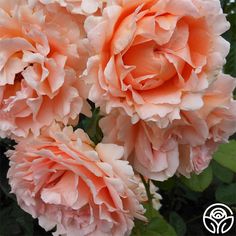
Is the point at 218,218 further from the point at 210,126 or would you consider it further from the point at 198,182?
the point at 210,126

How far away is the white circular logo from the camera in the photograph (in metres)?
1.40

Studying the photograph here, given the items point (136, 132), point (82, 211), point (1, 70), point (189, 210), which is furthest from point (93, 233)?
point (189, 210)

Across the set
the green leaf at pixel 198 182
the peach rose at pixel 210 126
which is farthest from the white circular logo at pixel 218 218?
the peach rose at pixel 210 126

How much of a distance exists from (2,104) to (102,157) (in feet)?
0.56

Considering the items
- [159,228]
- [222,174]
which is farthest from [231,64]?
[159,228]

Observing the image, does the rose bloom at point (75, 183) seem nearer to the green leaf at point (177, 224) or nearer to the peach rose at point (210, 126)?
the peach rose at point (210, 126)

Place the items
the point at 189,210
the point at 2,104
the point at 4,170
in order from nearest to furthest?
the point at 2,104
the point at 4,170
the point at 189,210

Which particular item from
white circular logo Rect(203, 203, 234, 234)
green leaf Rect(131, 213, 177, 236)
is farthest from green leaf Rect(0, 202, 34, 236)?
white circular logo Rect(203, 203, 234, 234)

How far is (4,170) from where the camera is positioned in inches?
47.4

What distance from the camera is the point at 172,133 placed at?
2.80 feet

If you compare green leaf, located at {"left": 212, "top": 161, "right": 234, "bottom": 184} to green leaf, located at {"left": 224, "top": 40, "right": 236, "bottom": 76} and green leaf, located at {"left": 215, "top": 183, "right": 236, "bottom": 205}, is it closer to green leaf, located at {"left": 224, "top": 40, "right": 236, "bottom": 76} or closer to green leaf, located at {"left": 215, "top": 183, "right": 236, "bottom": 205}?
green leaf, located at {"left": 215, "top": 183, "right": 236, "bottom": 205}

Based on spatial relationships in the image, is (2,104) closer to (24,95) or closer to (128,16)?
(24,95)

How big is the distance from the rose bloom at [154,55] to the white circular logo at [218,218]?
652 mm

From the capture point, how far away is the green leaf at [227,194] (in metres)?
1.39
